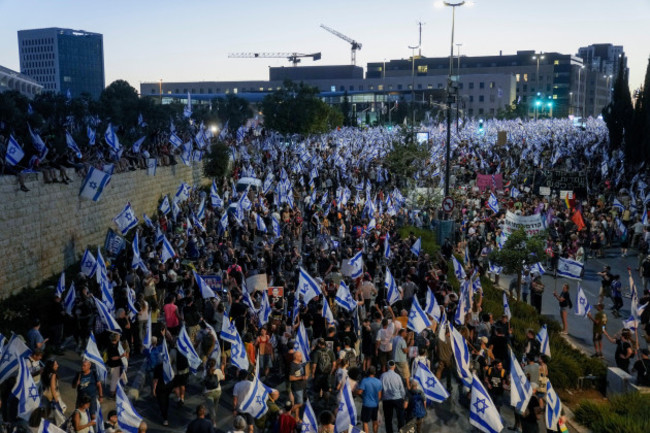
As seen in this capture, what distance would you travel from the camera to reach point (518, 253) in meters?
19.0

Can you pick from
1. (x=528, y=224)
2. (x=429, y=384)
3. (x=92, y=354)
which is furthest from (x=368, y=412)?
(x=528, y=224)

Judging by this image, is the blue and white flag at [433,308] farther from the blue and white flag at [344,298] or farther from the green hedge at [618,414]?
the green hedge at [618,414]

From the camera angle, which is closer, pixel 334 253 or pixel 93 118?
pixel 334 253

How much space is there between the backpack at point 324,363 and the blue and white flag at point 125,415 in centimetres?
324

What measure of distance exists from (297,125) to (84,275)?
49514mm

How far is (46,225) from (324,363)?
1274 centimetres

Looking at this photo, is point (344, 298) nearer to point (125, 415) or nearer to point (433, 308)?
point (433, 308)

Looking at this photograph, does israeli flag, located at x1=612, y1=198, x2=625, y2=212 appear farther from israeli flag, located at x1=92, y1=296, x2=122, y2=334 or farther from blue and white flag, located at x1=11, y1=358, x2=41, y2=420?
blue and white flag, located at x1=11, y1=358, x2=41, y2=420

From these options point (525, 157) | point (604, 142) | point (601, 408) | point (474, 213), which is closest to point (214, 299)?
point (601, 408)

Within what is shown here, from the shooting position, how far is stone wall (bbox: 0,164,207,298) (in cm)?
1862

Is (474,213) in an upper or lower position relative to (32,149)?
lower

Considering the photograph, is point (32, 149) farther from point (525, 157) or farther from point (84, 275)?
point (525, 157)

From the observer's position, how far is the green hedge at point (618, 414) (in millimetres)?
10316

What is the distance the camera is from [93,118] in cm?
3631
